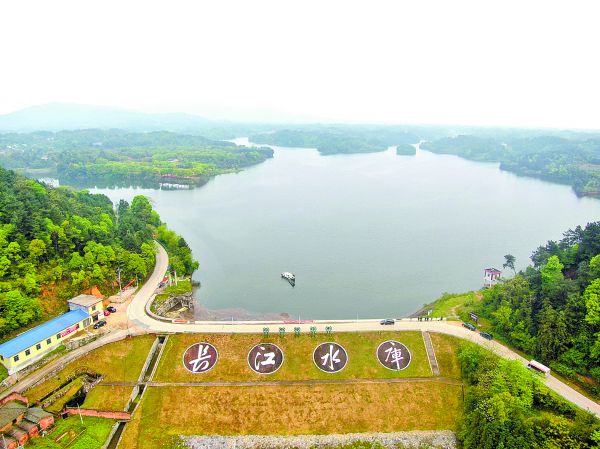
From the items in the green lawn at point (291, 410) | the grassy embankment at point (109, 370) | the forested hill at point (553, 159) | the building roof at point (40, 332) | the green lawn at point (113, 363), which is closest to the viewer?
the green lawn at point (291, 410)

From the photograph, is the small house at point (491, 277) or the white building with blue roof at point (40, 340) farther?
the small house at point (491, 277)

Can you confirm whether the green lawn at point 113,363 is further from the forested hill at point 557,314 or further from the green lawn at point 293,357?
the forested hill at point 557,314

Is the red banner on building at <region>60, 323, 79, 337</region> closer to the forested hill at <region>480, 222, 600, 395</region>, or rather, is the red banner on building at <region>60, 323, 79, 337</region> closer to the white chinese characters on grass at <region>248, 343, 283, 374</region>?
the white chinese characters on grass at <region>248, 343, 283, 374</region>

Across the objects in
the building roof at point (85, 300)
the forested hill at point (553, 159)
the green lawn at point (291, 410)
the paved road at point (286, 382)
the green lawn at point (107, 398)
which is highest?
the building roof at point (85, 300)

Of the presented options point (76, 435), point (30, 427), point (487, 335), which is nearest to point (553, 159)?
point (487, 335)

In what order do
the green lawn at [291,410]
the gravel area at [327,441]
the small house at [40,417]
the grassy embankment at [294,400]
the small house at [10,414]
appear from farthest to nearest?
the grassy embankment at [294,400] → the green lawn at [291,410] → the gravel area at [327,441] → the small house at [40,417] → the small house at [10,414]

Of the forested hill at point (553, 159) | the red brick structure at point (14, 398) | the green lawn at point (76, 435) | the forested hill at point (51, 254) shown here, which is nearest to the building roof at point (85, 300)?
the forested hill at point (51, 254)

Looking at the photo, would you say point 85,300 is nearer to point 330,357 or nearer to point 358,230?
point 330,357
